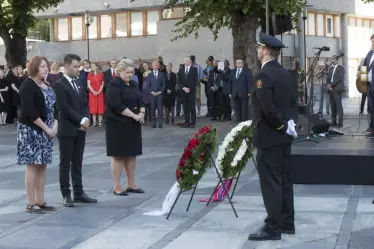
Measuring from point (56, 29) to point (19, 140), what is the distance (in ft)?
127

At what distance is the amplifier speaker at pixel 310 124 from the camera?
1733 centimetres

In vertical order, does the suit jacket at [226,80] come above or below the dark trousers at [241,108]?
Answer: above

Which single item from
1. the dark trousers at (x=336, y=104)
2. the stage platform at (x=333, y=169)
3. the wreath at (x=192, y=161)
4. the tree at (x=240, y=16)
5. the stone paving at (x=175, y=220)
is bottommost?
the stone paving at (x=175, y=220)

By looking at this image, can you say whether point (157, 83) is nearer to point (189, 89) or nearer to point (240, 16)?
point (189, 89)

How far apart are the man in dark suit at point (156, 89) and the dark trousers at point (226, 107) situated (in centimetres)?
274

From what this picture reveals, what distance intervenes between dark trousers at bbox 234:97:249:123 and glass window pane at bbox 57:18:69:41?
87.0ft

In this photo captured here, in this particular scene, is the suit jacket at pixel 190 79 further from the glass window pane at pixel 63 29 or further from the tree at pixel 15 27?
the glass window pane at pixel 63 29

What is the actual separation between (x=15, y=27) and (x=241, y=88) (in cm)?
1349

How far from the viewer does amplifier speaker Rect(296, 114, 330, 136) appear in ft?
56.9

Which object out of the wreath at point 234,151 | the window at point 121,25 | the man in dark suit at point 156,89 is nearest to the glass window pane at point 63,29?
the window at point 121,25

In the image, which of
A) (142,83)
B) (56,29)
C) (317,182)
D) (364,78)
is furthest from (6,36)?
(317,182)

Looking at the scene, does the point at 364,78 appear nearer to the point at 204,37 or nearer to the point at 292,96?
the point at 292,96

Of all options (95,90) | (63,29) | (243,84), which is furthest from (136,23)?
(243,84)

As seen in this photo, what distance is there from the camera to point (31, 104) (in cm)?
956
